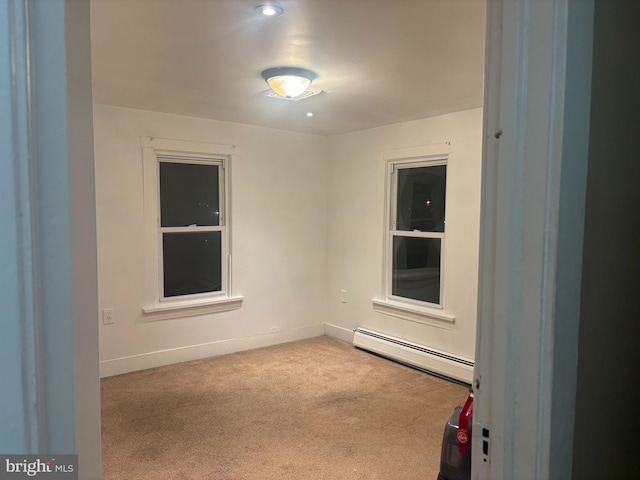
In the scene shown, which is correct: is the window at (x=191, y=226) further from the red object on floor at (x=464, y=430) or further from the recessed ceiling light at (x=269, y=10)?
the red object on floor at (x=464, y=430)

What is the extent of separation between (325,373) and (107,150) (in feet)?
8.82

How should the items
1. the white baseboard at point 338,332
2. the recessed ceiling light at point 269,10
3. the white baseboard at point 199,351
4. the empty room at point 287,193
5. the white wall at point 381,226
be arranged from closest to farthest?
the recessed ceiling light at point 269,10
the empty room at point 287,193
the white wall at point 381,226
the white baseboard at point 199,351
the white baseboard at point 338,332

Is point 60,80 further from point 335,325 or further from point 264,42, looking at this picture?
point 335,325

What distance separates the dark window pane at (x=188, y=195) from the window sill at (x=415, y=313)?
1880 millimetres

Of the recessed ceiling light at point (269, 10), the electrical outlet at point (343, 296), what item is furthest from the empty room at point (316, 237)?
the electrical outlet at point (343, 296)

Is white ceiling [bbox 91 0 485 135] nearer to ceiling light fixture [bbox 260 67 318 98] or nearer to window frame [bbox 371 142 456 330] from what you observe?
ceiling light fixture [bbox 260 67 318 98]

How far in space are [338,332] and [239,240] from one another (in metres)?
1.56

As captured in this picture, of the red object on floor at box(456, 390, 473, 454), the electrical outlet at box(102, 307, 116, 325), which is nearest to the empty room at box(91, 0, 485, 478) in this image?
the electrical outlet at box(102, 307, 116, 325)

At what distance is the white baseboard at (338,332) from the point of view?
503 centimetres

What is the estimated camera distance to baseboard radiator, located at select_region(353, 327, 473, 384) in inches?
152

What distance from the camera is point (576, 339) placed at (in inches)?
35.8

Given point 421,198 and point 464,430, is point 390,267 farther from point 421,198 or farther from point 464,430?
point 464,430

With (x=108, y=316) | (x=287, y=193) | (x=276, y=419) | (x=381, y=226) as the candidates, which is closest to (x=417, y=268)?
(x=381, y=226)

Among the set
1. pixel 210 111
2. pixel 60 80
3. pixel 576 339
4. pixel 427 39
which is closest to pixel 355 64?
pixel 427 39
